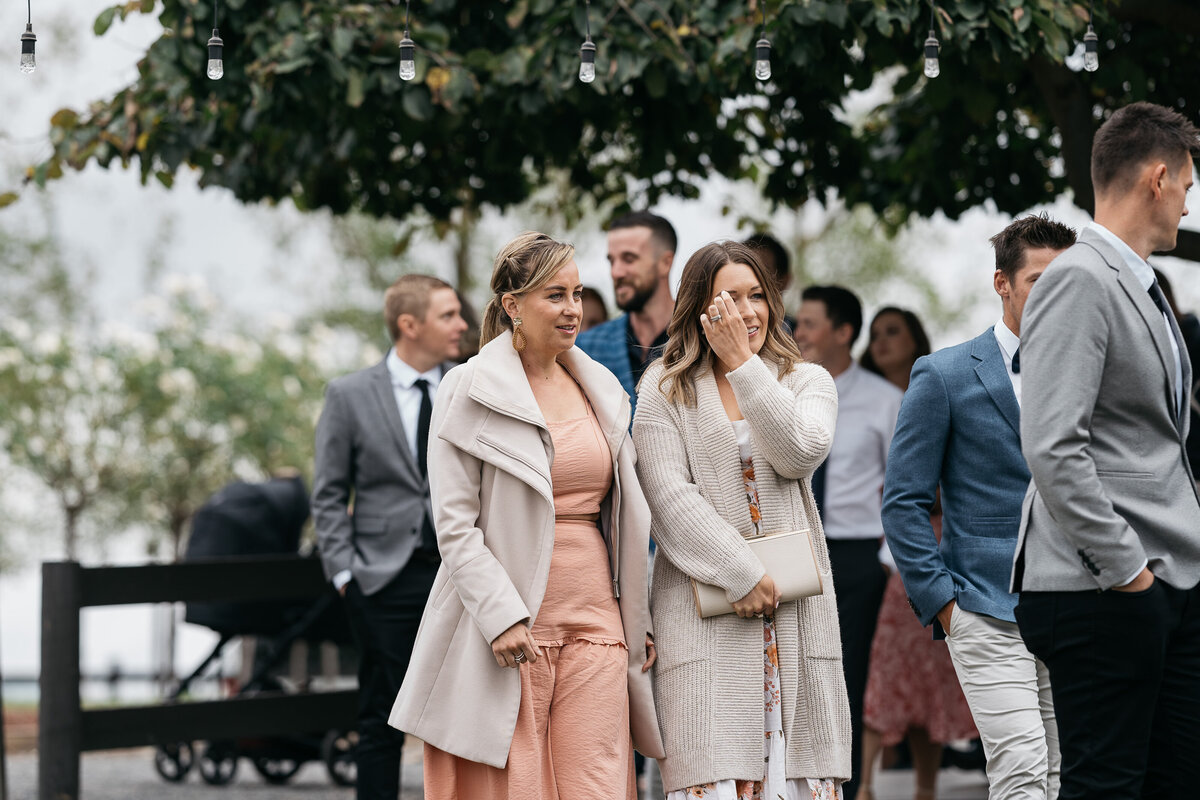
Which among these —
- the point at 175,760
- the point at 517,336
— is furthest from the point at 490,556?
the point at 175,760

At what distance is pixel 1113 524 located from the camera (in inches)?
137

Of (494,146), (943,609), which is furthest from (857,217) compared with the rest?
(943,609)

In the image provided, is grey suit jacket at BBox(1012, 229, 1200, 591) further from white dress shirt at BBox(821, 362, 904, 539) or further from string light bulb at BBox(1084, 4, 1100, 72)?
white dress shirt at BBox(821, 362, 904, 539)

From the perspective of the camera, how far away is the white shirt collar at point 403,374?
6664 mm

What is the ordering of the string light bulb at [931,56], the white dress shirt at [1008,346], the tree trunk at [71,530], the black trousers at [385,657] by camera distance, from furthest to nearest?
the tree trunk at [71,530], the black trousers at [385,657], the string light bulb at [931,56], the white dress shirt at [1008,346]

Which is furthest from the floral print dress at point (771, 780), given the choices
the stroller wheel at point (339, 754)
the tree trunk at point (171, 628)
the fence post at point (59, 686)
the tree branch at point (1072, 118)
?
the stroller wheel at point (339, 754)

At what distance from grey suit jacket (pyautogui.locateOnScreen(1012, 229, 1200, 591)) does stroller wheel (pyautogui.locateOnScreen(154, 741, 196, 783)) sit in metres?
7.65

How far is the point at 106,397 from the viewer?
17.8 metres

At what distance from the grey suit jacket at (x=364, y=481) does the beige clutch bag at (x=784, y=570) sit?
2.28 meters

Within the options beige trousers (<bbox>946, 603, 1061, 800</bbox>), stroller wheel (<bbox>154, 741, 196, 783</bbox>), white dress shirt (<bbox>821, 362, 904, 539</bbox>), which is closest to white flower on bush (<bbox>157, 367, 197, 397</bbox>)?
stroller wheel (<bbox>154, 741, 196, 783</bbox>)

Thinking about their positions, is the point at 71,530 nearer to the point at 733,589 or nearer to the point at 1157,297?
the point at 733,589

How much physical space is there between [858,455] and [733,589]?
2.97 metres

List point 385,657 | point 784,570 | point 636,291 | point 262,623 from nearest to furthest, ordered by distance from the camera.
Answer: point 784,570 → point 385,657 → point 636,291 → point 262,623

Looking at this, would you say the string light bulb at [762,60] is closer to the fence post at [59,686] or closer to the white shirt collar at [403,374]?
the white shirt collar at [403,374]
